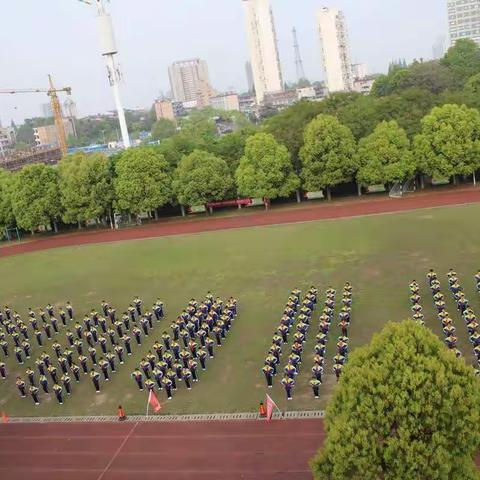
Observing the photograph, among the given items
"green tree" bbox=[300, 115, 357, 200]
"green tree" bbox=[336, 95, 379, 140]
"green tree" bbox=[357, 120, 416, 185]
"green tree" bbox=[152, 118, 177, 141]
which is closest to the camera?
"green tree" bbox=[357, 120, 416, 185]

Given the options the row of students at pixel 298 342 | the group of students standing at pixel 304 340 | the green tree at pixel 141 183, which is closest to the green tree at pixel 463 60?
the green tree at pixel 141 183

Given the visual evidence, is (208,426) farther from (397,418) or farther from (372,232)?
(372,232)

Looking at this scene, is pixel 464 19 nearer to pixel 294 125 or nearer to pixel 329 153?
pixel 294 125

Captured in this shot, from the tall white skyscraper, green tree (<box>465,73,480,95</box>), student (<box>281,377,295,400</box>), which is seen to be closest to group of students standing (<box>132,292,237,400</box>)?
student (<box>281,377,295,400</box>)

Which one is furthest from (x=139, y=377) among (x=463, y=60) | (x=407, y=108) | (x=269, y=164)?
(x=463, y=60)

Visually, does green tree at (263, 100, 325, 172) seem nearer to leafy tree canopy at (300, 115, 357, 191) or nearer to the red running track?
leafy tree canopy at (300, 115, 357, 191)

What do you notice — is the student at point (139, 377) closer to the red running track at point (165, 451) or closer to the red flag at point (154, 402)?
the red flag at point (154, 402)

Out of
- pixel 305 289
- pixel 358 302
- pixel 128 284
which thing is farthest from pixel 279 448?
pixel 128 284
